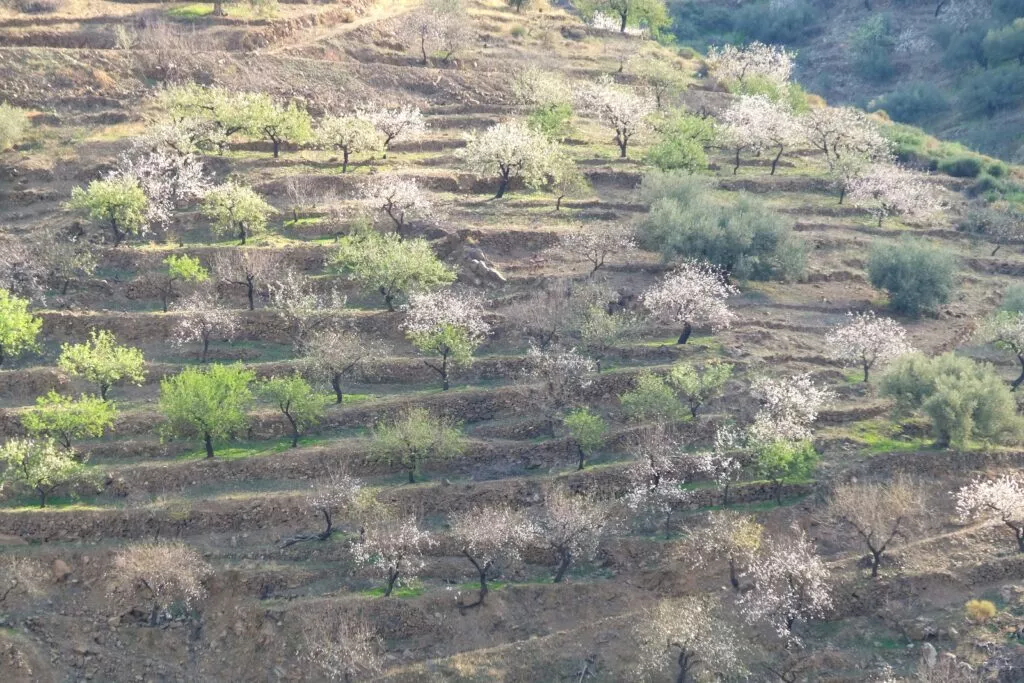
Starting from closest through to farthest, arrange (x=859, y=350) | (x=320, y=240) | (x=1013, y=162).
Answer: (x=859, y=350) → (x=320, y=240) → (x=1013, y=162)

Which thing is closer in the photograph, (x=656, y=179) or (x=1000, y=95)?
(x=656, y=179)

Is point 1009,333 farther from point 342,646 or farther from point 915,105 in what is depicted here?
point 915,105

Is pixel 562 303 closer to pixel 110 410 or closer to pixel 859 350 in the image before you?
pixel 859 350

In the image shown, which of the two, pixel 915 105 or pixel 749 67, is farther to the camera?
pixel 915 105

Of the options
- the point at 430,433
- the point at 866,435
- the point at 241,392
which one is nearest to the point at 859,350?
the point at 866,435

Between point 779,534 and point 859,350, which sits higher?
point 859,350

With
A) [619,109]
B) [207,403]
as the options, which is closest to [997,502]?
[207,403]
